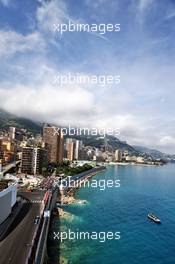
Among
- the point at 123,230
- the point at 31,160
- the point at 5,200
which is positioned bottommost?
the point at 123,230

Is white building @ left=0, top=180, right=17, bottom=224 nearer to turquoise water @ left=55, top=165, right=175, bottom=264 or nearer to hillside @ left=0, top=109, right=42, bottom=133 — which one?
turquoise water @ left=55, top=165, right=175, bottom=264

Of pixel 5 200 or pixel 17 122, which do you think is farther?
pixel 17 122

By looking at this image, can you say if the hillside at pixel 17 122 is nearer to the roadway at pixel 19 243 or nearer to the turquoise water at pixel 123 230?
the turquoise water at pixel 123 230

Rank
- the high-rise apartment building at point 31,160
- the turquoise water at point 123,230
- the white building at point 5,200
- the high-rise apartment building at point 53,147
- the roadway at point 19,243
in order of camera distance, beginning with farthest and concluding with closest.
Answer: the high-rise apartment building at point 53,147 < the high-rise apartment building at point 31,160 < the white building at point 5,200 < the turquoise water at point 123,230 < the roadway at point 19,243

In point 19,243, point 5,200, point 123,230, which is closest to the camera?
point 19,243

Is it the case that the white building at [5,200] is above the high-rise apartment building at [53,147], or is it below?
below

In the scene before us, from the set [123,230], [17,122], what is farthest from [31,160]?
[17,122]

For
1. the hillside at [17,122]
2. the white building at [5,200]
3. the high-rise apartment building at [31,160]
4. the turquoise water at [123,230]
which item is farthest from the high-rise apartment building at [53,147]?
the hillside at [17,122]

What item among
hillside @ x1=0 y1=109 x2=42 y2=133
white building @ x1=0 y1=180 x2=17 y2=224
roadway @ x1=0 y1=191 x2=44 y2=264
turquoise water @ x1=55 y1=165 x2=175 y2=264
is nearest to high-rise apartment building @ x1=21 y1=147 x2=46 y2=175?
turquoise water @ x1=55 y1=165 x2=175 y2=264

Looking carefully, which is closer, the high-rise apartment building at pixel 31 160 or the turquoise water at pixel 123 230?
the turquoise water at pixel 123 230

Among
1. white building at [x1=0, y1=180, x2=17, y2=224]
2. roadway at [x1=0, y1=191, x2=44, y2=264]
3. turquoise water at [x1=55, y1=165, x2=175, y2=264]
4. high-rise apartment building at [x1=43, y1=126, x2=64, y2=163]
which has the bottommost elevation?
turquoise water at [x1=55, y1=165, x2=175, y2=264]

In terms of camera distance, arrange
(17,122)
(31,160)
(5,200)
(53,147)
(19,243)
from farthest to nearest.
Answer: (17,122) → (53,147) → (31,160) → (5,200) → (19,243)

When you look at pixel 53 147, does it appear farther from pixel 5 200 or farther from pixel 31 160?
pixel 5 200
